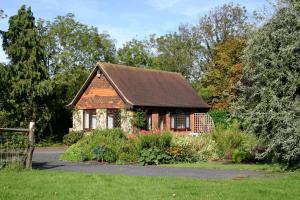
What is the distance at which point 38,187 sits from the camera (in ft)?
40.3

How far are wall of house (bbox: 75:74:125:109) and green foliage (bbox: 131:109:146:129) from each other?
132 cm

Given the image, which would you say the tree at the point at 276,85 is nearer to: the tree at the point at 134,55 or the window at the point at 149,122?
the window at the point at 149,122

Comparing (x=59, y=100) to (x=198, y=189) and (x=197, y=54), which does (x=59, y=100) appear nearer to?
(x=197, y=54)

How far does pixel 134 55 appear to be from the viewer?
6209cm

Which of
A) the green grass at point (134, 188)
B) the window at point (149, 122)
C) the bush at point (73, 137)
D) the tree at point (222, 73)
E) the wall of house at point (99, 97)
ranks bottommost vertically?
the green grass at point (134, 188)

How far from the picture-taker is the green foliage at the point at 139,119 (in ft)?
118

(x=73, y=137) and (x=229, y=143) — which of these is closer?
(x=229, y=143)

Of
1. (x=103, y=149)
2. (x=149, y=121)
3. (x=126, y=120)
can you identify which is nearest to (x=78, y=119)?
(x=126, y=120)

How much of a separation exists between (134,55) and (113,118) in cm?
2542

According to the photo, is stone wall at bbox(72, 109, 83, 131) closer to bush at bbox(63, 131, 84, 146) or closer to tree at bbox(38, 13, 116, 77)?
bush at bbox(63, 131, 84, 146)

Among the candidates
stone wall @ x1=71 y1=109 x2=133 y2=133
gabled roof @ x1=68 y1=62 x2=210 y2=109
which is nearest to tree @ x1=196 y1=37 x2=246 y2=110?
gabled roof @ x1=68 y1=62 x2=210 y2=109

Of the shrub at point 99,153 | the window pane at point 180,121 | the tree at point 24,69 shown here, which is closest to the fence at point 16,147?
the shrub at point 99,153

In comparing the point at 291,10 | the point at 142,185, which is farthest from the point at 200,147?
the point at 142,185

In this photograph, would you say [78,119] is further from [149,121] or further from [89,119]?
[149,121]
